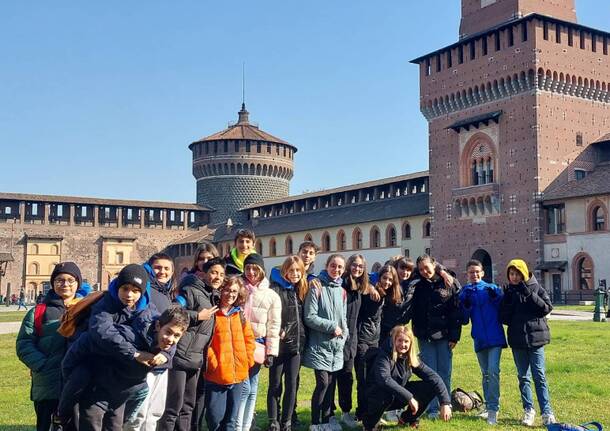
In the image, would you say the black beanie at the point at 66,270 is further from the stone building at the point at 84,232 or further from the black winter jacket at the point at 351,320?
the stone building at the point at 84,232

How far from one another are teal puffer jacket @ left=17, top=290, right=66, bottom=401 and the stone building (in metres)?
48.5

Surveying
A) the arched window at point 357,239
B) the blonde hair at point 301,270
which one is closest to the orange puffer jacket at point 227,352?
the blonde hair at point 301,270

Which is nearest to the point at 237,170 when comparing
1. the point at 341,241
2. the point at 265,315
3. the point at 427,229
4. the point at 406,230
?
the point at 341,241

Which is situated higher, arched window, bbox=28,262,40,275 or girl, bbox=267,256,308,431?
arched window, bbox=28,262,40,275

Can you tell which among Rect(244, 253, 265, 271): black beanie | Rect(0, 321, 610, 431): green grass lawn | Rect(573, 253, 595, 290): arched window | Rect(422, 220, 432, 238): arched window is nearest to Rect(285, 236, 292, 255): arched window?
Rect(422, 220, 432, 238): arched window

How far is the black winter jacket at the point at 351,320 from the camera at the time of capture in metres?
7.50

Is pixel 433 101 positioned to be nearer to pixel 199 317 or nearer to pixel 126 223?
pixel 126 223

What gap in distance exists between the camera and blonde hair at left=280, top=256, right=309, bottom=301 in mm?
7121

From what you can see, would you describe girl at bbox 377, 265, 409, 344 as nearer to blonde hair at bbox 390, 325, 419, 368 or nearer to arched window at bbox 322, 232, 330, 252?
blonde hair at bbox 390, 325, 419, 368

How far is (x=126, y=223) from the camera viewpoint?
57.2 metres

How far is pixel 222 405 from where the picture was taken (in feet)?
21.1

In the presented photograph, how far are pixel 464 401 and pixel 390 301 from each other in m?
1.41

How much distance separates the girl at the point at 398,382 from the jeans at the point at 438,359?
56 centimetres

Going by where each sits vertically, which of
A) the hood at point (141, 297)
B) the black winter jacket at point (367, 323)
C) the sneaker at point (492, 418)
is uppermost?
the hood at point (141, 297)
